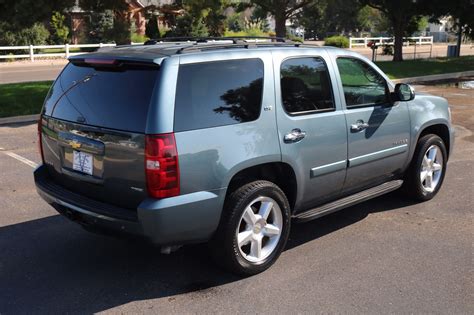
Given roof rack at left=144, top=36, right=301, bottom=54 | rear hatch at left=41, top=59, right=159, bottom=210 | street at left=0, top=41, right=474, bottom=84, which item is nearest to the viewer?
rear hatch at left=41, top=59, right=159, bottom=210

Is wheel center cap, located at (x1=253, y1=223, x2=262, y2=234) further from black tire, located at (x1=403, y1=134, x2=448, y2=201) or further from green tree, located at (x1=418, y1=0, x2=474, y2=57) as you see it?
green tree, located at (x1=418, y1=0, x2=474, y2=57)

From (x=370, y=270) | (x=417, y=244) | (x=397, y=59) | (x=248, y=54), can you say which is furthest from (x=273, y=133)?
(x=397, y=59)

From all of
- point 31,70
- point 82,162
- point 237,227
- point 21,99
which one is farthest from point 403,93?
point 31,70

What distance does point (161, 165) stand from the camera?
3584 millimetres

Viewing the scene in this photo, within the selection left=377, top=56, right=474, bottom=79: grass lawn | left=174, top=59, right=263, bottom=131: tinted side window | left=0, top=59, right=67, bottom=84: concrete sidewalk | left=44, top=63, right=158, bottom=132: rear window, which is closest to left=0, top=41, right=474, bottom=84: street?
left=0, top=59, right=67, bottom=84: concrete sidewalk

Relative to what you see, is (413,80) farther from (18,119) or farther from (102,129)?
(102,129)

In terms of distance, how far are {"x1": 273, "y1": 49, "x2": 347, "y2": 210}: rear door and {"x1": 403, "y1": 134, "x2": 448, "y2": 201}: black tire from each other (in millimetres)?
1320

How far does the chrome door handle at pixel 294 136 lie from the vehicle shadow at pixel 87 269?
108 centimetres

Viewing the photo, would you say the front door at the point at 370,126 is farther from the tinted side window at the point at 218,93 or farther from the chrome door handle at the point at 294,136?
the tinted side window at the point at 218,93

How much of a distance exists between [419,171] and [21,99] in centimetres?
1061

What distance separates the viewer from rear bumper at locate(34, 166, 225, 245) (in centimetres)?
360

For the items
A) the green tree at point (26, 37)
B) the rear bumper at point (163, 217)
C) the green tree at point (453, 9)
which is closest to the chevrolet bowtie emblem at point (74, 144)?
the rear bumper at point (163, 217)

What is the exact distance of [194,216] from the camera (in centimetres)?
373

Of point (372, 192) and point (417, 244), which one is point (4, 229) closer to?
point (372, 192)
